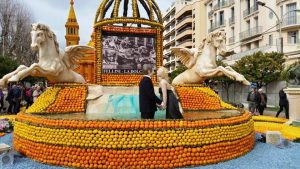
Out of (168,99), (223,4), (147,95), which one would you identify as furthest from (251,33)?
(147,95)

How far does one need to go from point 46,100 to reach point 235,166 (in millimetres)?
5680

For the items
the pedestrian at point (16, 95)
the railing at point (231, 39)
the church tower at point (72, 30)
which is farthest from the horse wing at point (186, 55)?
the railing at point (231, 39)

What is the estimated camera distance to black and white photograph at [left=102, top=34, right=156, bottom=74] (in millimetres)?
12516

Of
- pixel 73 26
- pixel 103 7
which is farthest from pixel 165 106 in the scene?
pixel 73 26

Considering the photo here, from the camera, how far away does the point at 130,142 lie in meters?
6.07

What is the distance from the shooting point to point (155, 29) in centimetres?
1300

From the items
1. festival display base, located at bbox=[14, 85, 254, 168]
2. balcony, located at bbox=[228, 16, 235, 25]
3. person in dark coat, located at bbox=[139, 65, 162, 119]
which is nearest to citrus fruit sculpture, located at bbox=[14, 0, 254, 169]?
festival display base, located at bbox=[14, 85, 254, 168]

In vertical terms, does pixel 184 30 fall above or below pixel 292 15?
above

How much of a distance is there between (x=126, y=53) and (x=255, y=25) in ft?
104

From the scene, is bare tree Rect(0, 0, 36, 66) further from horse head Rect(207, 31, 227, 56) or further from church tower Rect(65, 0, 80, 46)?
horse head Rect(207, 31, 227, 56)

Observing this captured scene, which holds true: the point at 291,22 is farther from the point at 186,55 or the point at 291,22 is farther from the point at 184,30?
the point at 184,30

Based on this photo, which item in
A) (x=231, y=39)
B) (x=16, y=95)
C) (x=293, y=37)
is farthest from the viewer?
(x=231, y=39)

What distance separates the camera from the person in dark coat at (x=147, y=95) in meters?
7.06

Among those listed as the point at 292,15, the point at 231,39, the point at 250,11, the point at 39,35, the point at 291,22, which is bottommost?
the point at 39,35
